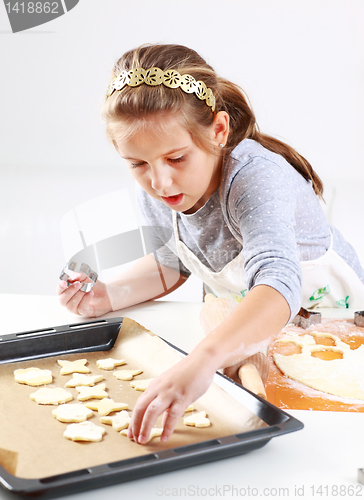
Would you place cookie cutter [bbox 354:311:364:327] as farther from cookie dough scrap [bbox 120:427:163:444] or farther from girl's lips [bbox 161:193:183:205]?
cookie dough scrap [bbox 120:427:163:444]

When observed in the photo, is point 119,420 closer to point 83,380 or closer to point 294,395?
point 83,380

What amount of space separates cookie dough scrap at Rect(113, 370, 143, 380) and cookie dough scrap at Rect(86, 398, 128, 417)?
0.07 metres

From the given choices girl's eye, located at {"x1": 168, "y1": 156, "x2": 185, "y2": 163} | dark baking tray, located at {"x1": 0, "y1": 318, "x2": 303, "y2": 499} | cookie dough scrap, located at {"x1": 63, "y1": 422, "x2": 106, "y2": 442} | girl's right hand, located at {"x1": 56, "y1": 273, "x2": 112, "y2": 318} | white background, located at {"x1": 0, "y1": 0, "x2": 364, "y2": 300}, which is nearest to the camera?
dark baking tray, located at {"x1": 0, "y1": 318, "x2": 303, "y2": 499}

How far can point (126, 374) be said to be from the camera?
2.42ft

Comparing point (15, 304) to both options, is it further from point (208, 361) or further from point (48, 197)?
point (48, 197)

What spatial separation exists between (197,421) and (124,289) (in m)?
0.53

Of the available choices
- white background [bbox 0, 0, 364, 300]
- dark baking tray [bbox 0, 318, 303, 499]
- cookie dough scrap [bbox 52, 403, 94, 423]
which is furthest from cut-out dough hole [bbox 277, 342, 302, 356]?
white background [bbox 0, 0, 364, 300]

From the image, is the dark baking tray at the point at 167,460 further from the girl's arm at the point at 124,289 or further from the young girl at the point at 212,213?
the girl's arm at the point at 124,289

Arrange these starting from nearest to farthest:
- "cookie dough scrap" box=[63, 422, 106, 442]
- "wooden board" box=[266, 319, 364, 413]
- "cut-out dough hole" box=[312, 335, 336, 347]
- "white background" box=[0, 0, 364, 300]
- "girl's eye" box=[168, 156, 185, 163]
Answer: "cookie dough scrap" box=[63, 422, 106, 442]
"wooden board" box=[266, 319, 364, 413]
"girl's eye" box=[168, 156, 185, 163]
"cut-out dough hole" box=[312, 335, 336, 347]
"white background" box=[0, 0, 364, 300]

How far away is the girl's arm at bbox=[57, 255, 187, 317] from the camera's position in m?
1.02

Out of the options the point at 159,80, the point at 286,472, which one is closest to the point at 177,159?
the point at 159,80

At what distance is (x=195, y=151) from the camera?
0.79 meters

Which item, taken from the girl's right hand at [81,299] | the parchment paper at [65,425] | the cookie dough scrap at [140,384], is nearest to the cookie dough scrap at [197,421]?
the parchment paper at [65,425]

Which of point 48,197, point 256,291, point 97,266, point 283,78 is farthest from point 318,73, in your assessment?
point 256,291
